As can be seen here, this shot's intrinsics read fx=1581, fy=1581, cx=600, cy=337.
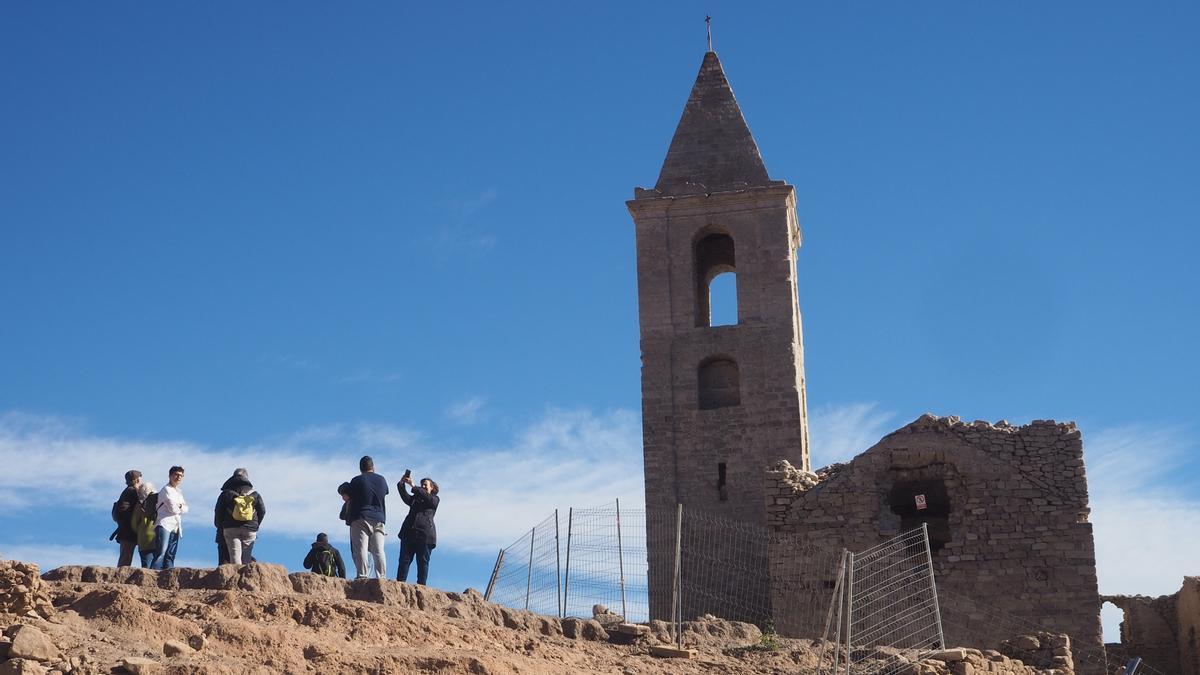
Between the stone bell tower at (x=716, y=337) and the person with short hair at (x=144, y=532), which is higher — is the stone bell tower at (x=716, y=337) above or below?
above

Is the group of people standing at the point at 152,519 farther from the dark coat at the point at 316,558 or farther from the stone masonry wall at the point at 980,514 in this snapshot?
the stone masonry wall at the point at 980,514

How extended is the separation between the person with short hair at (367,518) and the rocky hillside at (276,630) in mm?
1526

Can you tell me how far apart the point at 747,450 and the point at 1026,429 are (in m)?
5.23

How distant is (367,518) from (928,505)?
11.0 meters

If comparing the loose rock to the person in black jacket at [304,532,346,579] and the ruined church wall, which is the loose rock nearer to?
the person in black jacket at [304,532,346,579]

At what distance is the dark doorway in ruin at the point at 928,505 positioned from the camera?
76.4ft

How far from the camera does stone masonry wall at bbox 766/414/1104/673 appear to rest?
21.7 meters

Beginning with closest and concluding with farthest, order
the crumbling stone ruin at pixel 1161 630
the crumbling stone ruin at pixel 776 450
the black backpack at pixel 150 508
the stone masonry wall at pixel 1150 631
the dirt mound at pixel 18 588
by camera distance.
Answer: the dirt mound at pixel 18 588 → the black backpack at pixel 150 508 → the crumbling stone ruin at pixel 776 450 → the crumbling stone ruin at pixel 1161 630 → the stone masonry wall at pixel 1150 631

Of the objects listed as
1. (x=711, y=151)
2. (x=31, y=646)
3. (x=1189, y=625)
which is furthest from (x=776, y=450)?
(x=31, y=646)

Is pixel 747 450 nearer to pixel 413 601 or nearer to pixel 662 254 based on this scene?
pixel 662 254

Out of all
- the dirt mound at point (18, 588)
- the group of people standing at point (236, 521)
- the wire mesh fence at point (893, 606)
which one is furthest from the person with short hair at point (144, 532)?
the wire mesh fence at point (893, 606)

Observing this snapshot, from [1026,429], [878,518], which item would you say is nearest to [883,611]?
[878,518]

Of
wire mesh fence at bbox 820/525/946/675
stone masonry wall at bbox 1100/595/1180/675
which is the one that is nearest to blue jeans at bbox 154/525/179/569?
wire mesh fence at bbox 820/525/946/675

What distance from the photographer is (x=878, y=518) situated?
22688 millimetres
